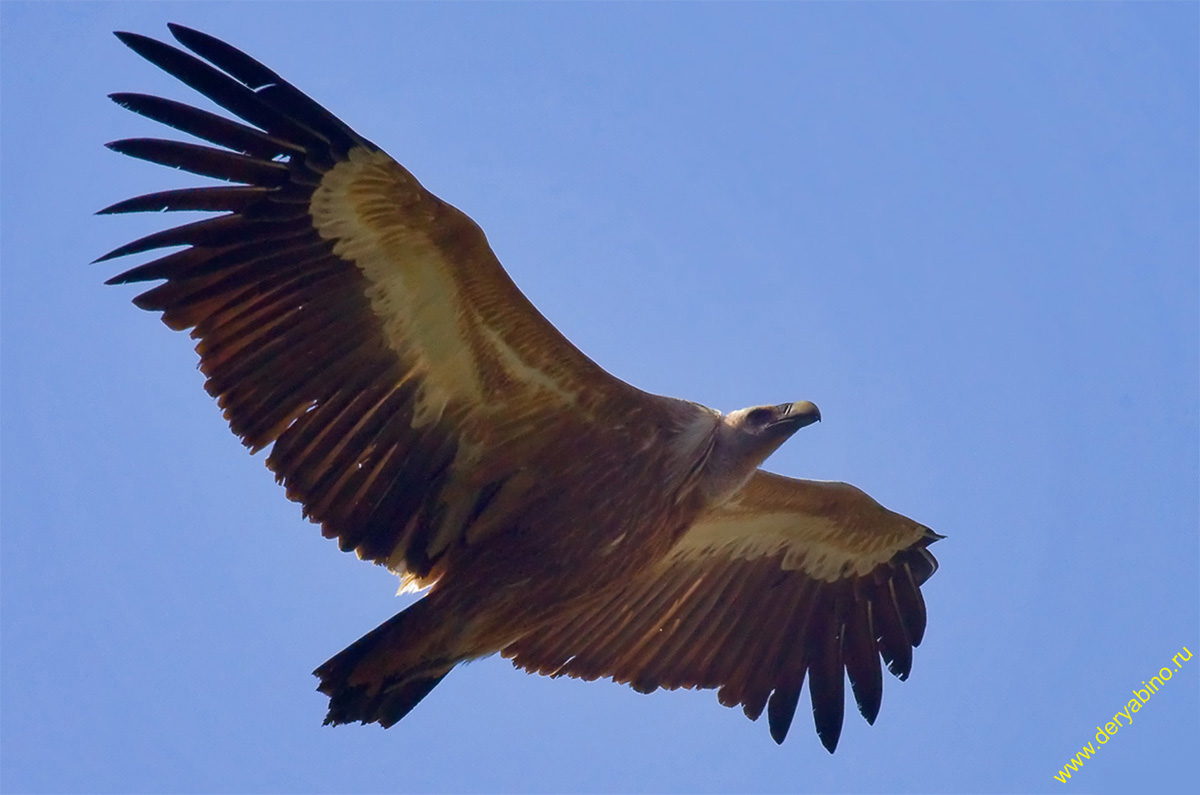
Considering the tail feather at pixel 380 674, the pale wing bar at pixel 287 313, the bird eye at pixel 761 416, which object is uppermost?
the bird eye at pixel 761 416

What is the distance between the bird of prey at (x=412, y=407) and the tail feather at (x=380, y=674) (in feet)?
0.04

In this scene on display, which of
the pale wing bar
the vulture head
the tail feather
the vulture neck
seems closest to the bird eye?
the vulture head

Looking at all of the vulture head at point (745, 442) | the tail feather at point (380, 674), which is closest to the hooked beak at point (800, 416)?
the vulture head at point (745, 442)

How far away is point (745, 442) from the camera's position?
34.6 feet

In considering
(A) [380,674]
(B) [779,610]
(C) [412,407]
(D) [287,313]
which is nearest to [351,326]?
(D) [287,313]

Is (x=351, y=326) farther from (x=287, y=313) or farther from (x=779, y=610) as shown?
(x=779, y=610)

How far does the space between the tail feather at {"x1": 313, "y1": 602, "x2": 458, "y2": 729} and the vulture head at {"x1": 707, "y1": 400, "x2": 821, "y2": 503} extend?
2090 millimetres

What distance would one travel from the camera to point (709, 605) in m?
12.0

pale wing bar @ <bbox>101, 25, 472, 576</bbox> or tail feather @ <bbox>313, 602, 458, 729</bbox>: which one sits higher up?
pale wing bar @ <bbox>101, 25, 472, 576</bbox>

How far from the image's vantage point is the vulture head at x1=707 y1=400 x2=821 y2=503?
1052 cm

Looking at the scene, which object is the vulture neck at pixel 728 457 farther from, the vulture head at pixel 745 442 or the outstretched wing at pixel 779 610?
the outstretched wing at pixel 779 610

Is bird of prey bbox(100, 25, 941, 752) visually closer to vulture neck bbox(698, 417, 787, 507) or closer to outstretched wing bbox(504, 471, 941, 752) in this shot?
vulture neck bbox(698, 417, 787, 507)

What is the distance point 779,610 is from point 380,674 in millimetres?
3385

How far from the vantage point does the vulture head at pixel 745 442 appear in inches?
414
